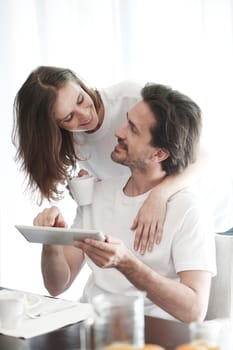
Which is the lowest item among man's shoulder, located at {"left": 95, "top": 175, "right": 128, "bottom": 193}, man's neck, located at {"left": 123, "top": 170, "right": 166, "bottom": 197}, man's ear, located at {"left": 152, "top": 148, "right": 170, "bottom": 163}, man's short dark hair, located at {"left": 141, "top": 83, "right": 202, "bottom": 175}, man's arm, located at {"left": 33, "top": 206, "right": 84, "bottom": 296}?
man's arm, located at {"left": 33, "top": 206, "right": 84, "bottom": 296}

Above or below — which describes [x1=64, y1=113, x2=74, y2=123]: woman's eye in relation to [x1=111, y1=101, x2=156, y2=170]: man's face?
above

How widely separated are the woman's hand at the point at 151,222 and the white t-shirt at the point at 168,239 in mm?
18

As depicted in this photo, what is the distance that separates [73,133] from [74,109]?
19 centimetres

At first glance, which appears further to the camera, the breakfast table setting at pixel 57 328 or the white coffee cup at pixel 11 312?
the white coffee cup at pixel 11 312

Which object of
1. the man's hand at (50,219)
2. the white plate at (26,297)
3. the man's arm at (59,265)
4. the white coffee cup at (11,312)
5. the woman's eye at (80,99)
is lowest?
the man's arm at (59,265)

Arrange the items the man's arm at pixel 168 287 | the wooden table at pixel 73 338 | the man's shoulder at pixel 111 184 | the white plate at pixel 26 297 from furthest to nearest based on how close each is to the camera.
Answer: the man's shoulder at pixel 111 184 → the man's arm at pixel 168 287 → the white plate at pixel 26 297 → the wooden table at pixel 73 338

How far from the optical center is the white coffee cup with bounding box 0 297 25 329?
152 centimetres

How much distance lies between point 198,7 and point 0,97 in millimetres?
953

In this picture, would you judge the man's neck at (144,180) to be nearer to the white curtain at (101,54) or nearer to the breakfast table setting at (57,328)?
the breakfast table setting at (57,328)

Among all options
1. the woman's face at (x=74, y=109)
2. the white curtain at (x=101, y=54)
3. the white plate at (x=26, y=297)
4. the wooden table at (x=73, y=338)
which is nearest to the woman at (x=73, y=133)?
the woman's face at (x=74, y=109)

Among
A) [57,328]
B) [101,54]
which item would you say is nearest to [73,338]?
[57,328]

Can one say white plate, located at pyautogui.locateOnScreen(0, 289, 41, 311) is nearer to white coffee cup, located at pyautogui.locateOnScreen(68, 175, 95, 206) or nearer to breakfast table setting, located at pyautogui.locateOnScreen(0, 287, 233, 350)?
breakfast table setting, located at pyautogui.locateOnScreen(0, 287, 233, 350)

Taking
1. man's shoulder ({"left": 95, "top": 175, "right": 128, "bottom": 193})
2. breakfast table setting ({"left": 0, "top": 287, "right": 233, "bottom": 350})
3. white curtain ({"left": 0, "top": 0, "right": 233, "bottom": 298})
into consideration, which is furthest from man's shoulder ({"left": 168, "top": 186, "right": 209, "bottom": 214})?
white curtain ({"left": 0, "top": 0, "right": 233, "bottom": 298})

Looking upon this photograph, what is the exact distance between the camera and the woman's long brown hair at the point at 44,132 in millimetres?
2139
